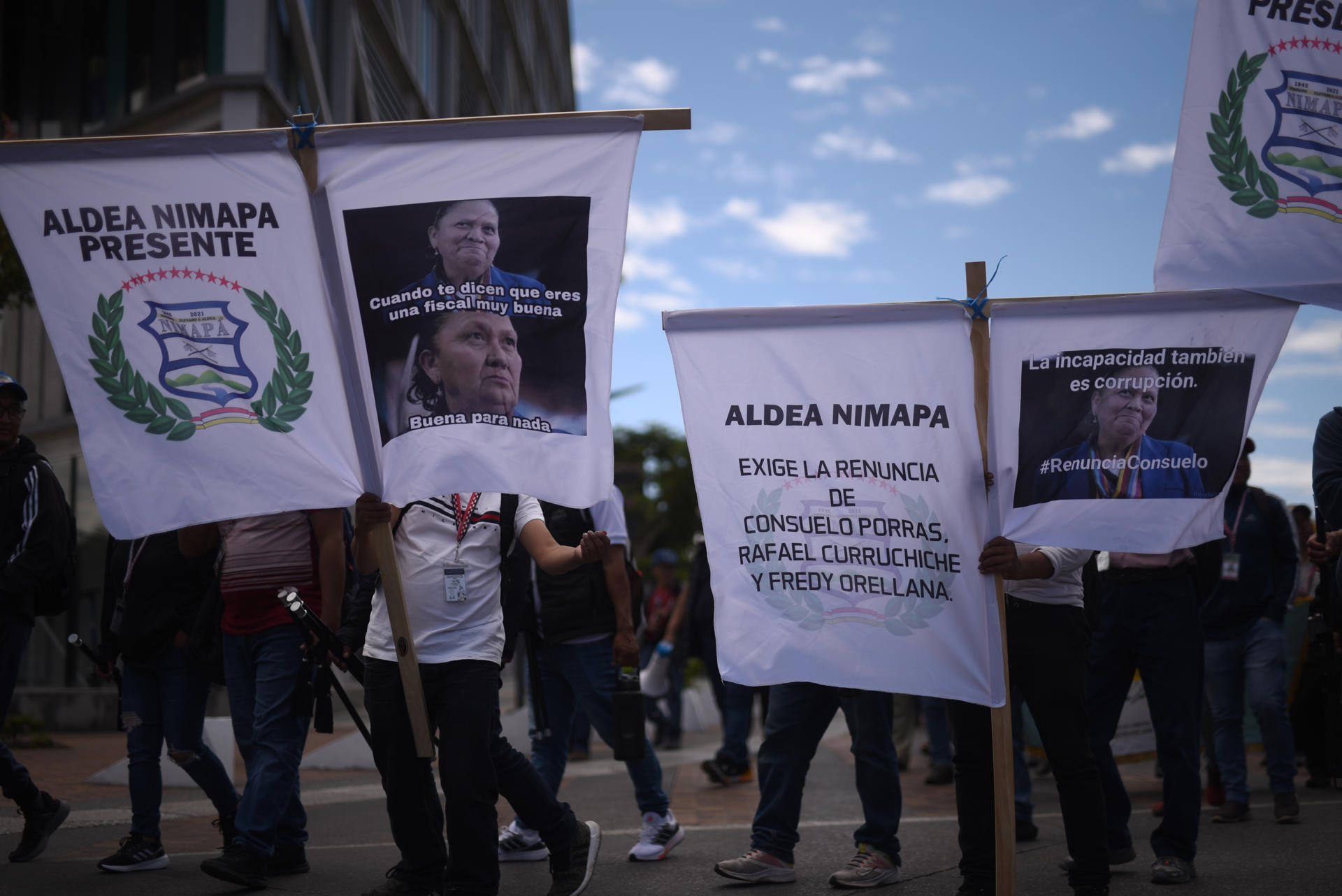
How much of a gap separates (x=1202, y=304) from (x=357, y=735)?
8323 mm

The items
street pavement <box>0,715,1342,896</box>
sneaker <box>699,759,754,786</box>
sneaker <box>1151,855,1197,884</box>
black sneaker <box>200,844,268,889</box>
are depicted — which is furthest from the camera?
sneaker <box>699,759,754,786</box>

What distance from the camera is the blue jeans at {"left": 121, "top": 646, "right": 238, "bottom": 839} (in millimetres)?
5387

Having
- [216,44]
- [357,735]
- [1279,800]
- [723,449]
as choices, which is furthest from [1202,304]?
[216,44]

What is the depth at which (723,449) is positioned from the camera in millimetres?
4609

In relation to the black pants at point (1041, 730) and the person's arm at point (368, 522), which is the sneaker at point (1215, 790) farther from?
the person's arm at point (368, 522)

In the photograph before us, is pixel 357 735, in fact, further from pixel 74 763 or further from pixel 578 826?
pixel 578 826

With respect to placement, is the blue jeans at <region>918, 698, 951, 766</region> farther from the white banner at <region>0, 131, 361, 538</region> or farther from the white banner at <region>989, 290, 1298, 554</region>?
the white banner at <region>0, 131, 361, 538</region>

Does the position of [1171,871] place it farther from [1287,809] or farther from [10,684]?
[10,684]

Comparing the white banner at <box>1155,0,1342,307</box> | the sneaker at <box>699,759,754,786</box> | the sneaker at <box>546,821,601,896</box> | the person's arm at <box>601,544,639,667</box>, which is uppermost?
the white banner at <box>1155,0,1342,307</box>

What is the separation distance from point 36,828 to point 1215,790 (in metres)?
6.34

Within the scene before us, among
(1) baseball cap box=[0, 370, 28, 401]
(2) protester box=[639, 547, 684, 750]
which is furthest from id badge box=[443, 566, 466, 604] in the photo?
(2) protester box=[639, 547, 684, 750]

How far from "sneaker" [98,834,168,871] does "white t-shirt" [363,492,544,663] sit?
5.99ft

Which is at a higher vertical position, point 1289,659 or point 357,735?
point 1289,659

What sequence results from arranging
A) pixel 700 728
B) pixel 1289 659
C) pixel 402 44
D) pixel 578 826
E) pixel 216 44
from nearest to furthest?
pixel 578 826, pixel 1289 659, pixel 216 44, pixel 700 728, pixel 402 44
